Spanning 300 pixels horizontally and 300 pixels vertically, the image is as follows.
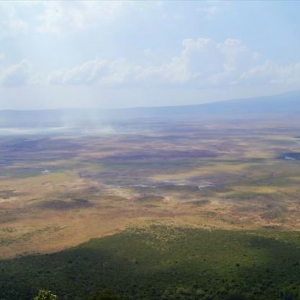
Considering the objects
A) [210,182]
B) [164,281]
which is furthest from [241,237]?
[210,182]

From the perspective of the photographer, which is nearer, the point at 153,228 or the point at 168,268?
the point at 168,268

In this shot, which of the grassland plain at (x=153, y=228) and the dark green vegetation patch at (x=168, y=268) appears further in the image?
the grassland plain at (x=153, y=228)

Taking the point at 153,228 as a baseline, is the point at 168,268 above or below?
above

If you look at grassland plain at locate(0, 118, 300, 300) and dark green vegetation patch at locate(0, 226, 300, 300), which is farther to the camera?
grassland plain at locate(0, 118, 300, 300)
